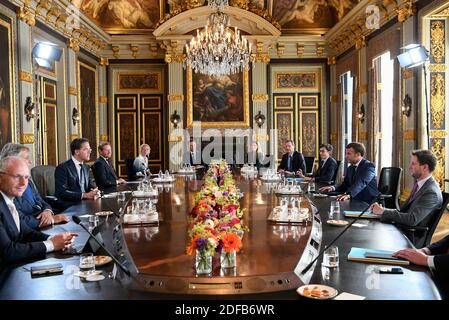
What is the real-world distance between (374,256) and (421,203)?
1480 millimetres

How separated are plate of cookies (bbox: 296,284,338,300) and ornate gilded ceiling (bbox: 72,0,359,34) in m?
11.5

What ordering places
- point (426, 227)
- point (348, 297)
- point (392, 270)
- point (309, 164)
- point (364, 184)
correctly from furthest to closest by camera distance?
point (309, 164)
point (364, 184)
point (426, 227)
point (392, 270)
point (348, 297)

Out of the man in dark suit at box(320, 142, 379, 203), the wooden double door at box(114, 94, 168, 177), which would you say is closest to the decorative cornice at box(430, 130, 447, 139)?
→ the man in dark suit at box(320, 142, 379, 203)

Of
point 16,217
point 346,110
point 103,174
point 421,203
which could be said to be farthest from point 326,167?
point 16,217

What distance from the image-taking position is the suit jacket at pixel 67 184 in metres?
5.65

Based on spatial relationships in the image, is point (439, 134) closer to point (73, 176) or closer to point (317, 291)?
point (73, 176)

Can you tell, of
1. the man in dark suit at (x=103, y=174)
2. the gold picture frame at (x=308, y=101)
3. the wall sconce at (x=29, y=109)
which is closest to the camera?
the man in dark suit at (x=103, y=174)

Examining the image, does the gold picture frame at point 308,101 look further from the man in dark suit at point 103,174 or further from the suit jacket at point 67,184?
the suit jacket at point 67,184

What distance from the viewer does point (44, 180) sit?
255 inches

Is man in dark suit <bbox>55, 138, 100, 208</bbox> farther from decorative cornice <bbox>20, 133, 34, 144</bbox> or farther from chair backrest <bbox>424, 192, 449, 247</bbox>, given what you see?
chair backrest <bbox>424, 192, 449, 247</bbox>

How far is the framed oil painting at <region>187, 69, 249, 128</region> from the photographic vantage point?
13.1 m

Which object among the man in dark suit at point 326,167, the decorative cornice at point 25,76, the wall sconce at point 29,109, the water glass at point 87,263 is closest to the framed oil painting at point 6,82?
the decorative cornice at point 25,76

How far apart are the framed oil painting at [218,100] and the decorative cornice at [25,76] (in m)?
5.58
